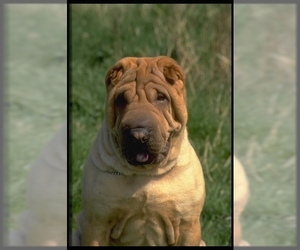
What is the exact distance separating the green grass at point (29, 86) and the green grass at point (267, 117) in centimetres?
69

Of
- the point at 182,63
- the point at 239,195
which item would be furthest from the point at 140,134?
the point at 239,195

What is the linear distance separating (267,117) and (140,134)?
30.9 inches

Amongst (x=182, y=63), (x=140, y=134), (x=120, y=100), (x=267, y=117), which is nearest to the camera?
(x=140, y=134)

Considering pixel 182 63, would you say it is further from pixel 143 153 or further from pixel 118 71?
pixel 143 153

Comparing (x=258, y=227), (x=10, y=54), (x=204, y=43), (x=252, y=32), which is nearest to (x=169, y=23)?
(x=204, y=43)

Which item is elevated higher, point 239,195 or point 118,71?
point 118,71

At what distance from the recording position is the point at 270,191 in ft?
9.01

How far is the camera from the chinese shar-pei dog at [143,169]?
2266 mm

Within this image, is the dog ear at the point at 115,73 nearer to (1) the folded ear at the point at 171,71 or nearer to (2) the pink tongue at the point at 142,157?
(1) the folded ear at the point at 171,71

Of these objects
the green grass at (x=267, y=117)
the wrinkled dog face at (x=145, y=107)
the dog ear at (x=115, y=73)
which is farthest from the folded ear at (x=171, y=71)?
the green grass at (x=267, y=117)

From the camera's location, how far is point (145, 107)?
2.24 m

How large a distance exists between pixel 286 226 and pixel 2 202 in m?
1.12

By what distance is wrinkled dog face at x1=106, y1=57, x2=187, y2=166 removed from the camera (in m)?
2.20

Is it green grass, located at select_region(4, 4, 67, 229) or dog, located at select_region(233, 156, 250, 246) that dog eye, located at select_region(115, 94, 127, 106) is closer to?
green grass, located at select_region(4, 4, 67, 229)
